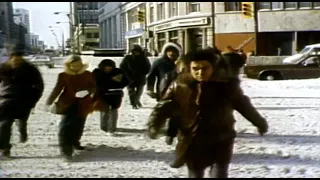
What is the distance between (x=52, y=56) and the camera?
164 inches

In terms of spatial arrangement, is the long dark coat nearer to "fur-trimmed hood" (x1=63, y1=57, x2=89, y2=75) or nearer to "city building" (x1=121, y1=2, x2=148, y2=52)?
"city building" (x1=121, y1=2, x2=148, y2=52)

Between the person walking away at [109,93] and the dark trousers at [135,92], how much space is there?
7.76 feet

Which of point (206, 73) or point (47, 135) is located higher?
point (206, 73)

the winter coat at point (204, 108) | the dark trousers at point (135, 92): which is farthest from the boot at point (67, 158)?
the dark trousers at point (135, 92)

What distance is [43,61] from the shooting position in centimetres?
442

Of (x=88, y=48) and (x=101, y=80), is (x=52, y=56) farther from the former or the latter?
(x=101, y=80)

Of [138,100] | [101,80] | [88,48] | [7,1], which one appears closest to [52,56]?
[88,48]

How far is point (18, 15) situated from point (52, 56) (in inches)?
18.5

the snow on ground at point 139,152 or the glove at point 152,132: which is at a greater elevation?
the glove at point 152,132

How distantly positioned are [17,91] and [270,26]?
2.68 metres

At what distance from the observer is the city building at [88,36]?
4.23 metres

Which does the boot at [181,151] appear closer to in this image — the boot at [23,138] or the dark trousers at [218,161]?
the dark trousers at [218,161]

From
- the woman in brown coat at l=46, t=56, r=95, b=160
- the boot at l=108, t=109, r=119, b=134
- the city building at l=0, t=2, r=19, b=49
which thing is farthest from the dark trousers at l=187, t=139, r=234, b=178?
the boot at l=108, t=109, r=119, b=134

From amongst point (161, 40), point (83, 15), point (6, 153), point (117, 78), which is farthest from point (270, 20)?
point (83, 15)
